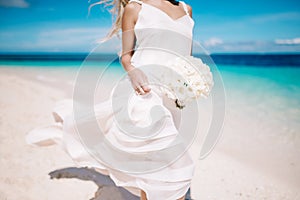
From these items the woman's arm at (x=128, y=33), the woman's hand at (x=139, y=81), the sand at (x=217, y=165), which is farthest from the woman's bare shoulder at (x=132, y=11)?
the sand at (x=217, y=165)

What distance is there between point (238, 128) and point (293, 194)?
2.59m

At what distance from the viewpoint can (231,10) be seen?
37.8m

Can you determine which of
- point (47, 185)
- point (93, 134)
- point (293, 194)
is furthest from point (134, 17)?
point (293, 194)

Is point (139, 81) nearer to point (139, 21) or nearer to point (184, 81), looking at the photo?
point (184, 81)

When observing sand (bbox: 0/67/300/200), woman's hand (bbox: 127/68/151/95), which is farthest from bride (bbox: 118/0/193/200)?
sand (bbox: 0/67/300/200)

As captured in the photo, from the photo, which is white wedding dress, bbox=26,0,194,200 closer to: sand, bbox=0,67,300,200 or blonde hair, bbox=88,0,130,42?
blonde hair, bbox=88,0,130,42

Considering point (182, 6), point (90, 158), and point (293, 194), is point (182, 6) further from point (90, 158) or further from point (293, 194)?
point (293, 194)

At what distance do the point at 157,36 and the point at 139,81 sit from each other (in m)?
0.48

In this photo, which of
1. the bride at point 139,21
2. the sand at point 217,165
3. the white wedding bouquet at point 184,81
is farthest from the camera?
the sand at point 217,165

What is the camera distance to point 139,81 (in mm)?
2393

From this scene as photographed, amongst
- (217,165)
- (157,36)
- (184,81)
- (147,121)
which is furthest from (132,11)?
(217,165)

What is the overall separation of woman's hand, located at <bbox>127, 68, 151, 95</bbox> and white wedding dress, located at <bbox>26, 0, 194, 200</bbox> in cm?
7

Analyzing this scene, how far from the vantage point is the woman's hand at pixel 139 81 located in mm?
2363

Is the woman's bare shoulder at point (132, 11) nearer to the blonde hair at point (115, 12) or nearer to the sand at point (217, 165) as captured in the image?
the blonde hair at point (115, 12)
